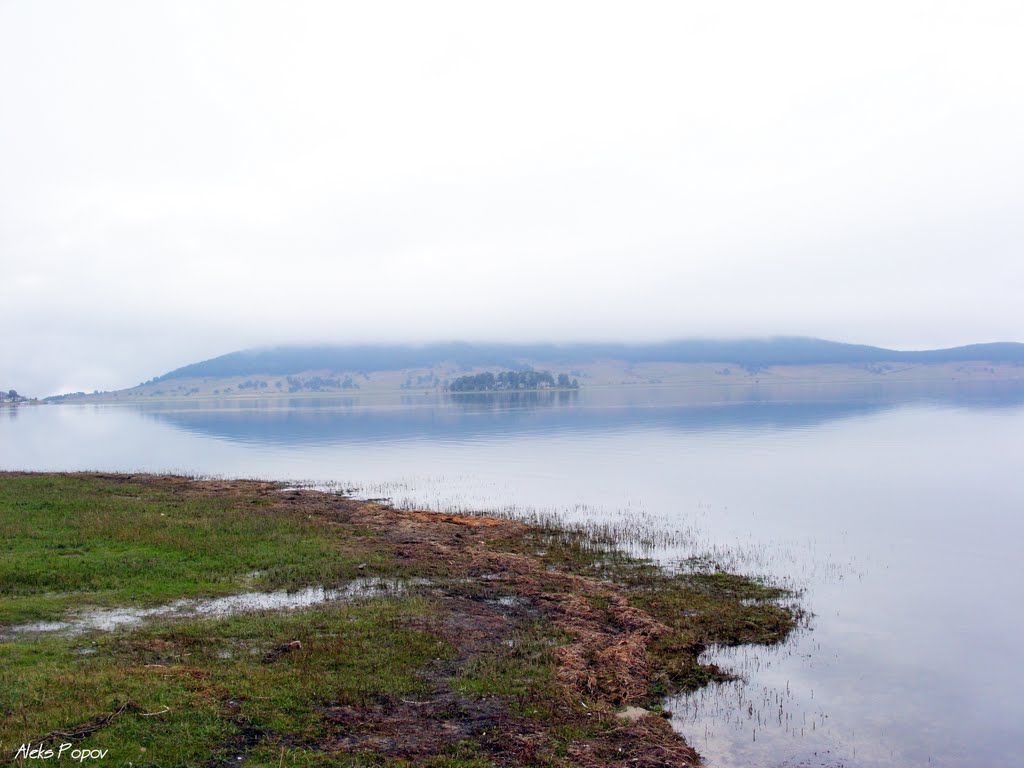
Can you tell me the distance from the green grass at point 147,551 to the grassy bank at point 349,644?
138mm

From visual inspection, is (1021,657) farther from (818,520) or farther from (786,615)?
(818,520)

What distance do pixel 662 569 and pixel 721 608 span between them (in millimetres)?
5993

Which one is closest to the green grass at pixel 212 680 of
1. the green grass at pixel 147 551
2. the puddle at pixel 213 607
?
the puddle at pixel 213 607

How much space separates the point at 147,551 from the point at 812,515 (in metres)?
37.0

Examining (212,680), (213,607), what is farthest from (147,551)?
(212,680)

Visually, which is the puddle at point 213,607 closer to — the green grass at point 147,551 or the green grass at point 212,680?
the green grass at point 147,551

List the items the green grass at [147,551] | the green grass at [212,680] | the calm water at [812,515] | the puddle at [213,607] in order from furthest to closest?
the green grass at [147,551] → the puddle at [213,607] → the calm water at [812,515] → the green grass at [212,680]

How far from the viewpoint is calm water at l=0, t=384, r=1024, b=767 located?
17.0m

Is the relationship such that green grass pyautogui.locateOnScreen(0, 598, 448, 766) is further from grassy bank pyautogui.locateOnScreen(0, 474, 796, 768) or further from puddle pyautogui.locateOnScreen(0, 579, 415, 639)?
puddle pyautogui.locateOnScreen(0, 579, 415, 639)

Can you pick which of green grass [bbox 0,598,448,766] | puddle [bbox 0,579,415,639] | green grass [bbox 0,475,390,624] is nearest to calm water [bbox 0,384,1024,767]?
green grass [bbox 0,598,448,766]

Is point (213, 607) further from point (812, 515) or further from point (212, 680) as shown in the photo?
point (812, 515)

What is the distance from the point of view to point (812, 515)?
43.2 meters

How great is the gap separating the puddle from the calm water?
39.3 feet

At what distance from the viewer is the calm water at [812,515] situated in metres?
17.0
